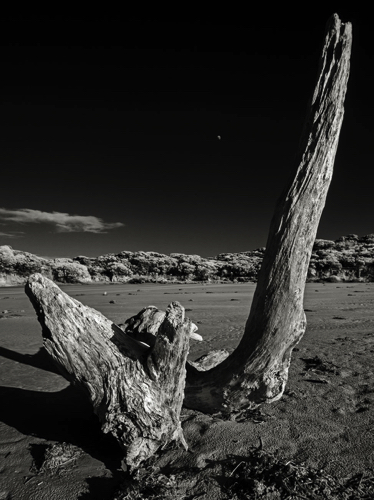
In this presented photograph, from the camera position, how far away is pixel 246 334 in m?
3.13

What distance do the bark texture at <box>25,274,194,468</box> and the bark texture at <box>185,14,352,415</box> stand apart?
71cm

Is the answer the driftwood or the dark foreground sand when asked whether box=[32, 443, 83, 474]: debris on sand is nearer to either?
the dark foreground sand

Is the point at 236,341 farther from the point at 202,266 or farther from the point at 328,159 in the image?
the point at 202,266

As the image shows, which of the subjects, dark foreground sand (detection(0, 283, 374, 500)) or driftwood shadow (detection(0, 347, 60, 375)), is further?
driftwood shadow (detection(0, 347, 60, 375))

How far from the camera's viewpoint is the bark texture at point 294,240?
277 cm

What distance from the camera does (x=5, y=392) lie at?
15.5 ft

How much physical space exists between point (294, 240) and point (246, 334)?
1057mm

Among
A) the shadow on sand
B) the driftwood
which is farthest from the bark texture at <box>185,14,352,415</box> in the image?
the shadow on sand

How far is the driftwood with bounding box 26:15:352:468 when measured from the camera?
2.80 m

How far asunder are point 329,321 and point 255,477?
8.11 meters

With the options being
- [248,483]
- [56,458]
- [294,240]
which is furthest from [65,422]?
[294,240]

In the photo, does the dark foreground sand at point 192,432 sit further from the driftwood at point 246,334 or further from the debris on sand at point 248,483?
the driftwood at point 246,334

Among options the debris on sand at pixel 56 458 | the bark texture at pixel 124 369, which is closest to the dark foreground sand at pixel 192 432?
the debris on sand at pixel 56 458

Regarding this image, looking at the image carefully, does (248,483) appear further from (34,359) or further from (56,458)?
(34,359)
